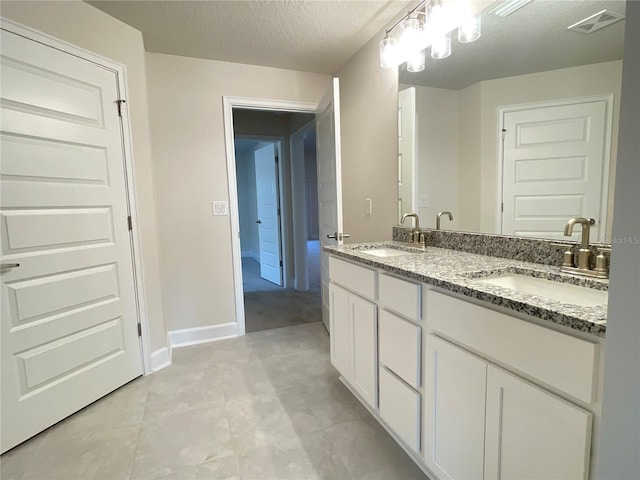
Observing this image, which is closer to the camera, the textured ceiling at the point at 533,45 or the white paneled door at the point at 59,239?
the textured ceiling at the point at 533,45

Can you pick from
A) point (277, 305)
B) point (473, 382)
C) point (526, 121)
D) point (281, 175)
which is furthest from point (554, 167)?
point (281, 175)

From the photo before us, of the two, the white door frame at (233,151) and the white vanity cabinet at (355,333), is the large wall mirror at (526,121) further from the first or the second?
the white door frame at (233,151)

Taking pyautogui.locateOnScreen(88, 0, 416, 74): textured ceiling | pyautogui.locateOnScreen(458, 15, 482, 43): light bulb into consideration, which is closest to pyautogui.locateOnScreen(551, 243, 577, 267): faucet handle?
pyautogui.locateOnScreen(458, 15, 482, 43): light bulb

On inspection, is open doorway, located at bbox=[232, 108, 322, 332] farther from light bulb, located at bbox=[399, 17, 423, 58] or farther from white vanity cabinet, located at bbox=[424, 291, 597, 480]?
white vanity cabinet, located at bbox=[424, 291, 597, 480]

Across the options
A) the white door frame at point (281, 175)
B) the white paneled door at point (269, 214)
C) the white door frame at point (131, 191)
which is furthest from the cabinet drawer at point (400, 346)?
the white paneled door at point (269, 214)

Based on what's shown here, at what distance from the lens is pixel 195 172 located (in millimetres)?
2627

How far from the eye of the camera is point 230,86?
2684mm

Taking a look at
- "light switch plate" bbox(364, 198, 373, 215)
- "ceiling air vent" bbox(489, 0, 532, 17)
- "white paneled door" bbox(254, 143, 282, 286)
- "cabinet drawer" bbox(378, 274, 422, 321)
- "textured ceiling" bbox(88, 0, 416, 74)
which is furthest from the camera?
"white paneled door" bbox(254, 143, 282, 286)

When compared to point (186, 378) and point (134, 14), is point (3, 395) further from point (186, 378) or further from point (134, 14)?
point (134, 14)

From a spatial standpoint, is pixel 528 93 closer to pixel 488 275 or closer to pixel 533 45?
pixel 533 45

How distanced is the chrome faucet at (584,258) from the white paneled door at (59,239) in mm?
2271

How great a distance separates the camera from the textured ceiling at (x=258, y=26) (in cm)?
192

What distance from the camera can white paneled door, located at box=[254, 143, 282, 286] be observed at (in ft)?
14.1

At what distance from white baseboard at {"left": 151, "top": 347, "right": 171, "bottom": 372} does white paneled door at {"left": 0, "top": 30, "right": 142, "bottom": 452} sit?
0.19 m
